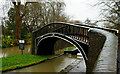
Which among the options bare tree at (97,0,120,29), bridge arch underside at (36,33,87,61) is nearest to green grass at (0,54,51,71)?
bridge arch underside at (36,33,87,61)

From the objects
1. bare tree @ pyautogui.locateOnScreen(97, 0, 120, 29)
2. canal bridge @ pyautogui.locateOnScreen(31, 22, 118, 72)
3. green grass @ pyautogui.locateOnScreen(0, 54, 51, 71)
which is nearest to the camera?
canal bridge @ pyautogui.locateOnScreen(31, 22, 118, 72)

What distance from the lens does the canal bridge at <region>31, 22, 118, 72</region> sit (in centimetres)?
146

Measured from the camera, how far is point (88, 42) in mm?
6020

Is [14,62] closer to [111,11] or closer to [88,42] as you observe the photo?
[88,42]

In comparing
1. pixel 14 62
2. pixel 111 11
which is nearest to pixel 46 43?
pixel 14 62

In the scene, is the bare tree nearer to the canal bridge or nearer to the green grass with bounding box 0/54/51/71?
the canal bridge

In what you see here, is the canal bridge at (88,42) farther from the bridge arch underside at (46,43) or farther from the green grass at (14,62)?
the green grass at (14,62)

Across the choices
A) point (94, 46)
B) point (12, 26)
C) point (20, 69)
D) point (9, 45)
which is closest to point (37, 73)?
point (20, 69)

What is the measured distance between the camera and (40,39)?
11.5 m

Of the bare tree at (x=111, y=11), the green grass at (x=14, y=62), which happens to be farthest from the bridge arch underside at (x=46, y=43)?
the bare tree at (x=111, y=11)

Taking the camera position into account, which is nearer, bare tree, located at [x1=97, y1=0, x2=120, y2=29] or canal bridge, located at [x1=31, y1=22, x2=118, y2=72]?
canal bridge, located at [x1=31, y1=22, x2=118, y2=72]

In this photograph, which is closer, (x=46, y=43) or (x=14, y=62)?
(x=14, y=62)

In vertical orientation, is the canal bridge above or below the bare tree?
below

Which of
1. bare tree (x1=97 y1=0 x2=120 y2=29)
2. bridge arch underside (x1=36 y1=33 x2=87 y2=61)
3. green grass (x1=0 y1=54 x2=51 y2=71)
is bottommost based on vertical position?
green grass (x1=0 y1=54 x2=51 y2=71)
